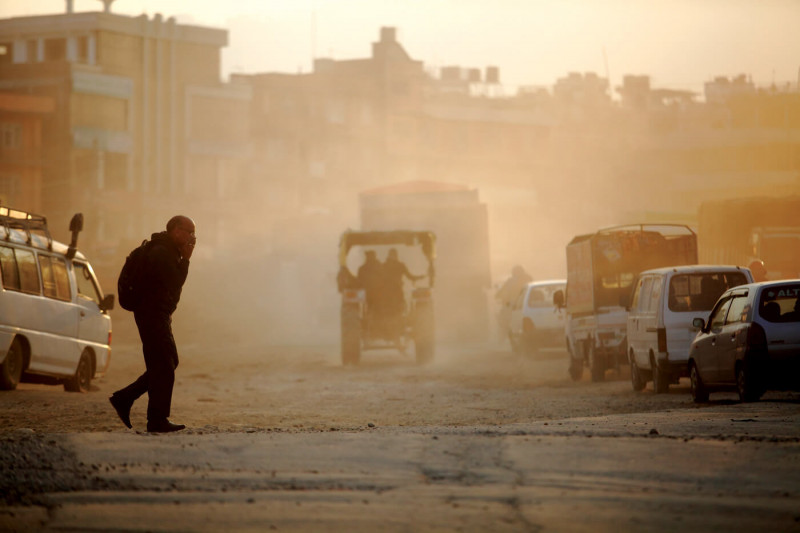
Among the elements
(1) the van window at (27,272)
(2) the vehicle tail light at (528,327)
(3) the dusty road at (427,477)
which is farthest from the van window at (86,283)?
(2) the vehicle tail light at (528,327)

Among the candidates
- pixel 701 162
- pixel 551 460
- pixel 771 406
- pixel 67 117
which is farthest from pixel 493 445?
pixel 701 162

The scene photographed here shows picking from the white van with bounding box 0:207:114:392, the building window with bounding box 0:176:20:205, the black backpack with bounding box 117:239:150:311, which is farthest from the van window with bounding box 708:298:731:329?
the building window with bounding box 0:176:20:205

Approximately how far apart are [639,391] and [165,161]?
208ft

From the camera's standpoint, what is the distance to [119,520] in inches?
284

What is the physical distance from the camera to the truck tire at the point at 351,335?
27.0m

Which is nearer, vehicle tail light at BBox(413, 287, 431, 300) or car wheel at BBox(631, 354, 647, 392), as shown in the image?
car wheel at BBox(631, 354, 647, 392)

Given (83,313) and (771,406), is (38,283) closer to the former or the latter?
(83,313)

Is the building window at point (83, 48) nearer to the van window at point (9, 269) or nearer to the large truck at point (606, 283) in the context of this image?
the large truck at point (606, 283)

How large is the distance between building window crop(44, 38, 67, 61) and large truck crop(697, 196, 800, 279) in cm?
5357

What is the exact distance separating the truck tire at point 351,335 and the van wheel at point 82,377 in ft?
26.0

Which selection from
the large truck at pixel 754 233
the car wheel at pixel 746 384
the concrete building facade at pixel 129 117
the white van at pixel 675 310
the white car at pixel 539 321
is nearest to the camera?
the car wheel at pixel 746 384

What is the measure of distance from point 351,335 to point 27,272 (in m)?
10.2

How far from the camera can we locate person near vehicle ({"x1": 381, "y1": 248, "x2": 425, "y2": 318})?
1074 inches

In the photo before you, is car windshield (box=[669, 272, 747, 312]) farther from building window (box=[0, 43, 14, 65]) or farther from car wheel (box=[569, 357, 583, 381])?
building window (box=[0, 43, 14, 65])
